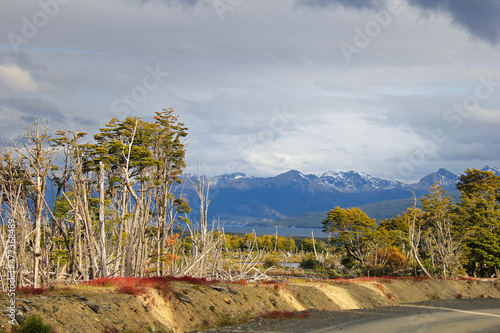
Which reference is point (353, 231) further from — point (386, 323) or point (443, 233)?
point (386, 323)

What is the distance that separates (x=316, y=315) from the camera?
20.7 meters

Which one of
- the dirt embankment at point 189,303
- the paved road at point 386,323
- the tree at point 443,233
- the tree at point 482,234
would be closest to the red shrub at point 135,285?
the dirt embankment at point 189,303

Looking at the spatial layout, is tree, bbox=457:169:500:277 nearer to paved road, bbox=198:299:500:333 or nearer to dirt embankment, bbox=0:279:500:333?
dirt embankment, bbox=0:279:500:333

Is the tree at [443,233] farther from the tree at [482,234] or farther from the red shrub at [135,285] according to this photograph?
the red shrub at [135,285]

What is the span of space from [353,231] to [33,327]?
42798mm

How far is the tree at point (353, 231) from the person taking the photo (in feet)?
159

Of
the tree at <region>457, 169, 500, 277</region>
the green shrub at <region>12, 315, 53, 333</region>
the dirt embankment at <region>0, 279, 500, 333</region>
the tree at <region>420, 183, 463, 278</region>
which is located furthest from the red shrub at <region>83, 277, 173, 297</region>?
the tree at <region>457, 169, 500, 277</region>

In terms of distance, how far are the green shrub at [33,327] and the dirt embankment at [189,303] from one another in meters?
0.34

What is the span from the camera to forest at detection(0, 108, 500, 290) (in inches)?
835

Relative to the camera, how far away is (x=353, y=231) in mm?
48625

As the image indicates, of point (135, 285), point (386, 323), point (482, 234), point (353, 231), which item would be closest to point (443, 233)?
point (482, 234)

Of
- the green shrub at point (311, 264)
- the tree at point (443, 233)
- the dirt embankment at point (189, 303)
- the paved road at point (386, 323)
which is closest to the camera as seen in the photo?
the dirt embankment at point (189, 303)

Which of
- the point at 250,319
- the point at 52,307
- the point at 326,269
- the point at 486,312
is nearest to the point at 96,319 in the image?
the point at 52,307

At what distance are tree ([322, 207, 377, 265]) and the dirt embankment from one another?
16.6 m
